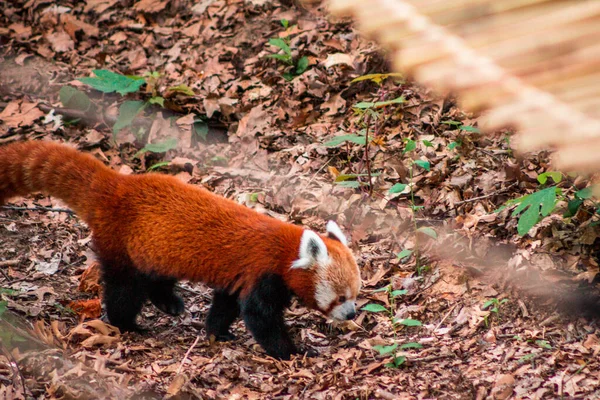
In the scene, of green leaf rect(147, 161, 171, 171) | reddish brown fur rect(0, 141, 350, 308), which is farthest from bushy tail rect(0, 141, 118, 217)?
green leaf rect(147, 161, 171, 171)

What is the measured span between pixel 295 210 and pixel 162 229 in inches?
71.2

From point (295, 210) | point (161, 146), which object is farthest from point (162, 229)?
point (161, 146)

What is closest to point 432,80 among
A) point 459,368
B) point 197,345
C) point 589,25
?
point 589,25

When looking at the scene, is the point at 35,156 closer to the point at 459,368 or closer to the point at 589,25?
the point at 459,368

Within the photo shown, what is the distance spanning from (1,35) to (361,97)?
547cm

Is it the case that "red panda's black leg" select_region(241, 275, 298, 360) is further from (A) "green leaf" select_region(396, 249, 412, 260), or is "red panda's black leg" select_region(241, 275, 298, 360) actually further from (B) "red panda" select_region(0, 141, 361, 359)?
(A) "green leaf" select_region(396, 249, 412, 260)

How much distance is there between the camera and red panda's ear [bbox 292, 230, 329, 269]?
4922 millimetres

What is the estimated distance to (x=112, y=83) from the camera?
7.42 metres

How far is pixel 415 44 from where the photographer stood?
813 millimetres

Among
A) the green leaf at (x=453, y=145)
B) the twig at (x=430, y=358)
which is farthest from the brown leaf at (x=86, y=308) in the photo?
the green leaf at (x=453, y=145)

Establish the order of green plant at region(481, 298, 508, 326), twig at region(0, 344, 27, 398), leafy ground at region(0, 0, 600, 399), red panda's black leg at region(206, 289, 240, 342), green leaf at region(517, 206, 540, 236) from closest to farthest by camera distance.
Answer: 1. twig at region(0, 344, 27, 398)
2. green leaf at region(517, 206, 540, 236)
3. leafy ground at region(0, 0, 600, 399)
4. green plant at region(481, 298, 508, 326)
5. red panda's black leg at region(206, 289, 240, 342)

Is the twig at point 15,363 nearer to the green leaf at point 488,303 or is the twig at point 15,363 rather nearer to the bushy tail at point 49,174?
the bushy tail at point 49,174

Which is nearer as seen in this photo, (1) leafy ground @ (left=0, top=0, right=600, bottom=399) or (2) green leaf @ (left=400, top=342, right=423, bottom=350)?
(1) leafy ground @ (left=0, top=0, right=600, bottom=399)

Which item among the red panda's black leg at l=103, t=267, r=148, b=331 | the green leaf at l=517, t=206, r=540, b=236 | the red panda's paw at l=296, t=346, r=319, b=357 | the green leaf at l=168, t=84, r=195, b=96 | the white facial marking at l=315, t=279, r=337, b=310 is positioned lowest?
the red panda's paw at l=296, t=346, r=319, b=357
